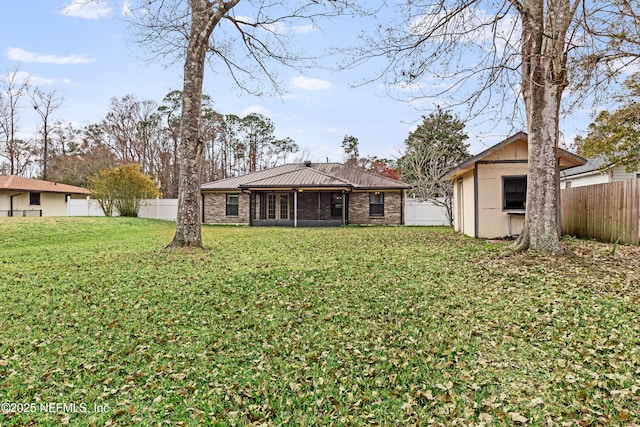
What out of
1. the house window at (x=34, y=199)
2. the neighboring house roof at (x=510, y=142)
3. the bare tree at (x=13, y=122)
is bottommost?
the house window at (x=34, y=199)

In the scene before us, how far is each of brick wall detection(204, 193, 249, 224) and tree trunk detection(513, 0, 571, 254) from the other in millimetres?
16961

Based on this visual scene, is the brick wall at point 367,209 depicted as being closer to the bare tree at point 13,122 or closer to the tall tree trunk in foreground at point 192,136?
the tall tree trunk in foreground at point 192,136

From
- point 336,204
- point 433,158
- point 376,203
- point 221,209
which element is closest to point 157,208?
point 221,209

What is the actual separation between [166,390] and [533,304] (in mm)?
4123

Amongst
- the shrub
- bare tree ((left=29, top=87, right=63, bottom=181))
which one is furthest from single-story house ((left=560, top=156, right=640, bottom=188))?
bare tree ((left=29, top=87, right=63, bottom=181))

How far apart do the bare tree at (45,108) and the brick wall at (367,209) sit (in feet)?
86.5

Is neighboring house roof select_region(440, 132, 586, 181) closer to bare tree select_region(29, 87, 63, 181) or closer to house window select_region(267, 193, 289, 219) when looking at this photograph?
house window select_region(267, 193, 289, 219)

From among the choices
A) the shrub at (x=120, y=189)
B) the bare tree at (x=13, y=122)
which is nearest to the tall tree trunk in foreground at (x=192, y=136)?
the shrub at (x=120, y=189)

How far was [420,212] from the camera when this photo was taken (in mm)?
21062

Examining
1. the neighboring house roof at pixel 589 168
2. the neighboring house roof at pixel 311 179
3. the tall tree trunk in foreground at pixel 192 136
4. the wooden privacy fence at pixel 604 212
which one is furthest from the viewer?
the neighboring house roof at pixel 311 179

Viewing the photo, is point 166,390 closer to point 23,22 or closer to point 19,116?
point 23,22

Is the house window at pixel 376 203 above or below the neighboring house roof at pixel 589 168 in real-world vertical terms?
below

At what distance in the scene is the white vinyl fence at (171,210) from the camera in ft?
69.1

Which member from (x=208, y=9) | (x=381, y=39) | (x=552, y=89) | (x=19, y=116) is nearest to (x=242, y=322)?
(x=381, y=39)
